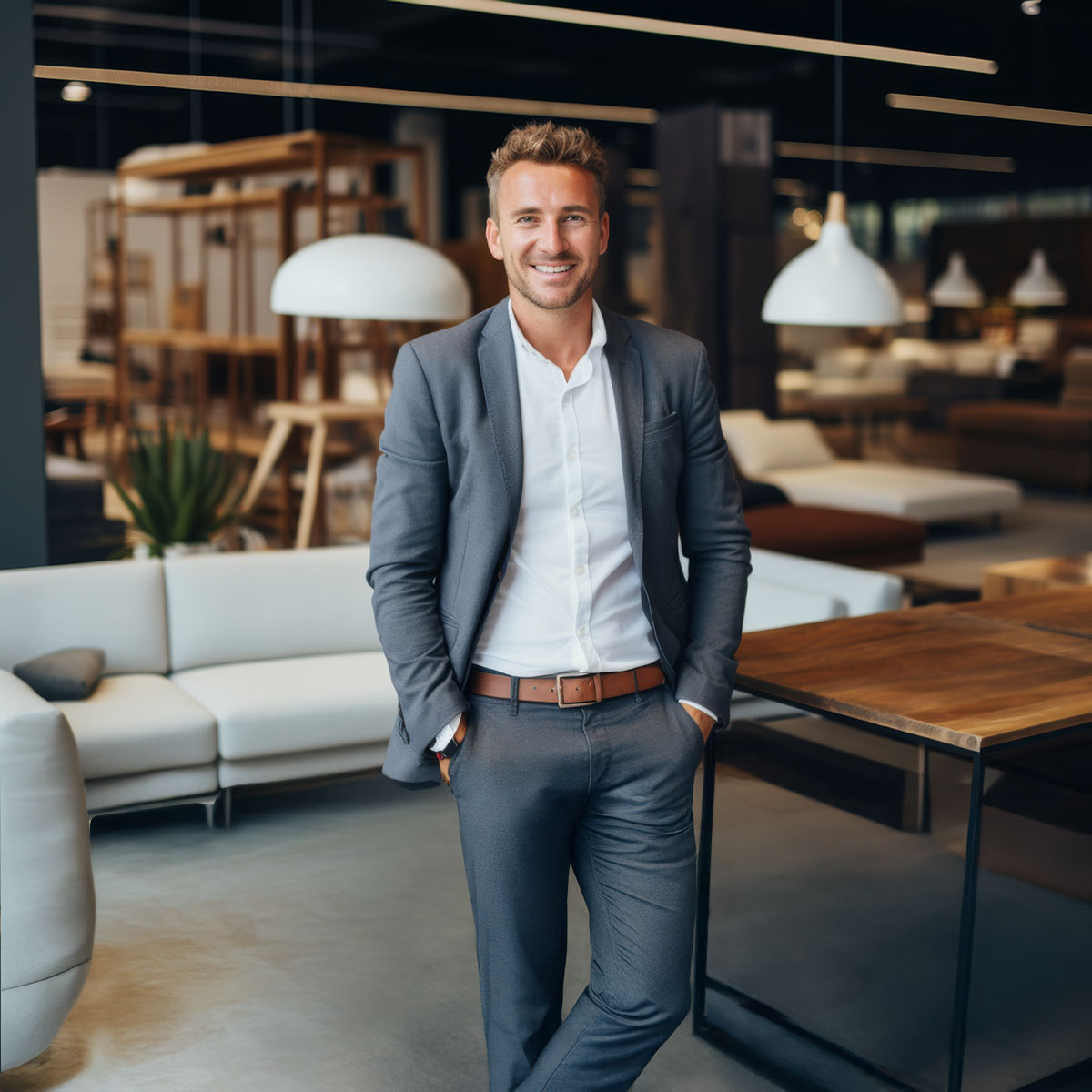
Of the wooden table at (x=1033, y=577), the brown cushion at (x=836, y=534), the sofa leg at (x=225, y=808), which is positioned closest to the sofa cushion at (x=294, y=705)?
the sofa leg at (x=225, y=808)

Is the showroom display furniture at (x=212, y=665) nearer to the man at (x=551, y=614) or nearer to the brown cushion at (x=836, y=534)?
the man at (x=551, y=614)

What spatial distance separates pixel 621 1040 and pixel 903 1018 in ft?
3.25

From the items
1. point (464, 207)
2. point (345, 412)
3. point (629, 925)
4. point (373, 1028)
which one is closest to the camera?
point (629, 925)

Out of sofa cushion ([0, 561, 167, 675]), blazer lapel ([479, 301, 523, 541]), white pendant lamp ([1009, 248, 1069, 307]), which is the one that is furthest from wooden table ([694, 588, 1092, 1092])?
white pendant lamp ([1009, 248, 1069, 307])

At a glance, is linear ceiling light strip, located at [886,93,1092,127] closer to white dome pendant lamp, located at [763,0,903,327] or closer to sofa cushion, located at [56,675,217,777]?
white dome pendant lamp, located at [763,0,903,327]

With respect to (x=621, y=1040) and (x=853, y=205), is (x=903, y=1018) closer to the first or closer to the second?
(x=621, y=1040)

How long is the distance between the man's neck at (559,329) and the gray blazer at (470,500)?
0.12ft

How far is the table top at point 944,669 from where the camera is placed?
85.5 inches

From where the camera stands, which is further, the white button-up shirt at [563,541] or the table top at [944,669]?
the table top at [944,669]

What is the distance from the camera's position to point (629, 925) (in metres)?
1.98

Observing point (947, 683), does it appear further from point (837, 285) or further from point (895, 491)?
point (895, 491)

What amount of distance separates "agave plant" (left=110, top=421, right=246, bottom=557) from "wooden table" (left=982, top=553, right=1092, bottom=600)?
9.88ft

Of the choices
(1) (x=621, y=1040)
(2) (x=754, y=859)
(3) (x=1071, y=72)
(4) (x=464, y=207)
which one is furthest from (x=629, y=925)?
(4) (x=464, y=207)

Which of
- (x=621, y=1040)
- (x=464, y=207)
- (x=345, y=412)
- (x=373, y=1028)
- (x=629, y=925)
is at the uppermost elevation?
(x=464, y=207)
